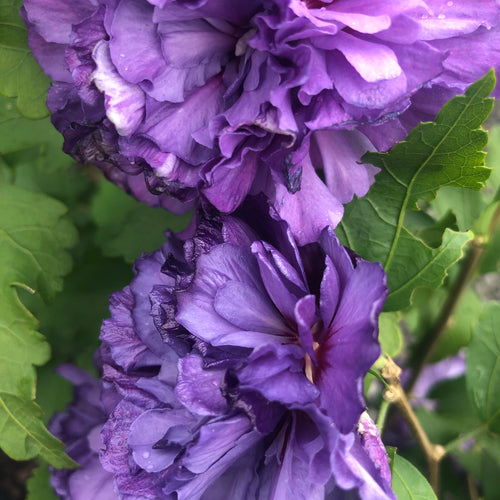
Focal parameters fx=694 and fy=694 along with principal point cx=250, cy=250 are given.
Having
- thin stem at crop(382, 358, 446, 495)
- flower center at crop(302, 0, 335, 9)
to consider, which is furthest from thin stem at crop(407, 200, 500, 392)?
flower center at crop(302, 0, 335, 9)

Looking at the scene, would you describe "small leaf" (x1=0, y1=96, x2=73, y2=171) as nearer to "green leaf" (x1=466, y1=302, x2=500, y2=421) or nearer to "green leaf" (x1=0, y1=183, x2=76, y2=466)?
"green leaf" (x1=0, y1=183, x2=76, y2=466)

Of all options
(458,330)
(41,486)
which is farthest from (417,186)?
(41,486)

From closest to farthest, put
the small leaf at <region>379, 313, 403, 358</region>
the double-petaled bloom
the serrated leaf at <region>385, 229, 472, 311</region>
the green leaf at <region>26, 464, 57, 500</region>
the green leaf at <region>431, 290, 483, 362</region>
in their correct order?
the double-petaled bloom, the serrated leaf at <region>385, 229, 472, 311</region>, the small leaf at <region>379, 313, 403, 358</region>, the green leaf at <region>26, 464, 57, 500</region>, the green leaf at <region>431, 290, 483, 362</region>

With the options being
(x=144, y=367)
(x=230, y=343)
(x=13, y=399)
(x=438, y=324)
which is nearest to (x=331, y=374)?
(x=230, y=343)

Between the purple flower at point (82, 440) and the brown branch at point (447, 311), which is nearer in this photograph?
the purple flower at point (82, 440)

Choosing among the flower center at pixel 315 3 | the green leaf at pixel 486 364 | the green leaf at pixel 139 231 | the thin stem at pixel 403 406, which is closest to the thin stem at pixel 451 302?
the green leaf at pixel 486 364

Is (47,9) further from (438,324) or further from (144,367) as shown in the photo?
(438,324)

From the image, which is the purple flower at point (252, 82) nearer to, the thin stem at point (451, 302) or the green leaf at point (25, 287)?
the green leaf at point (25, 287)
